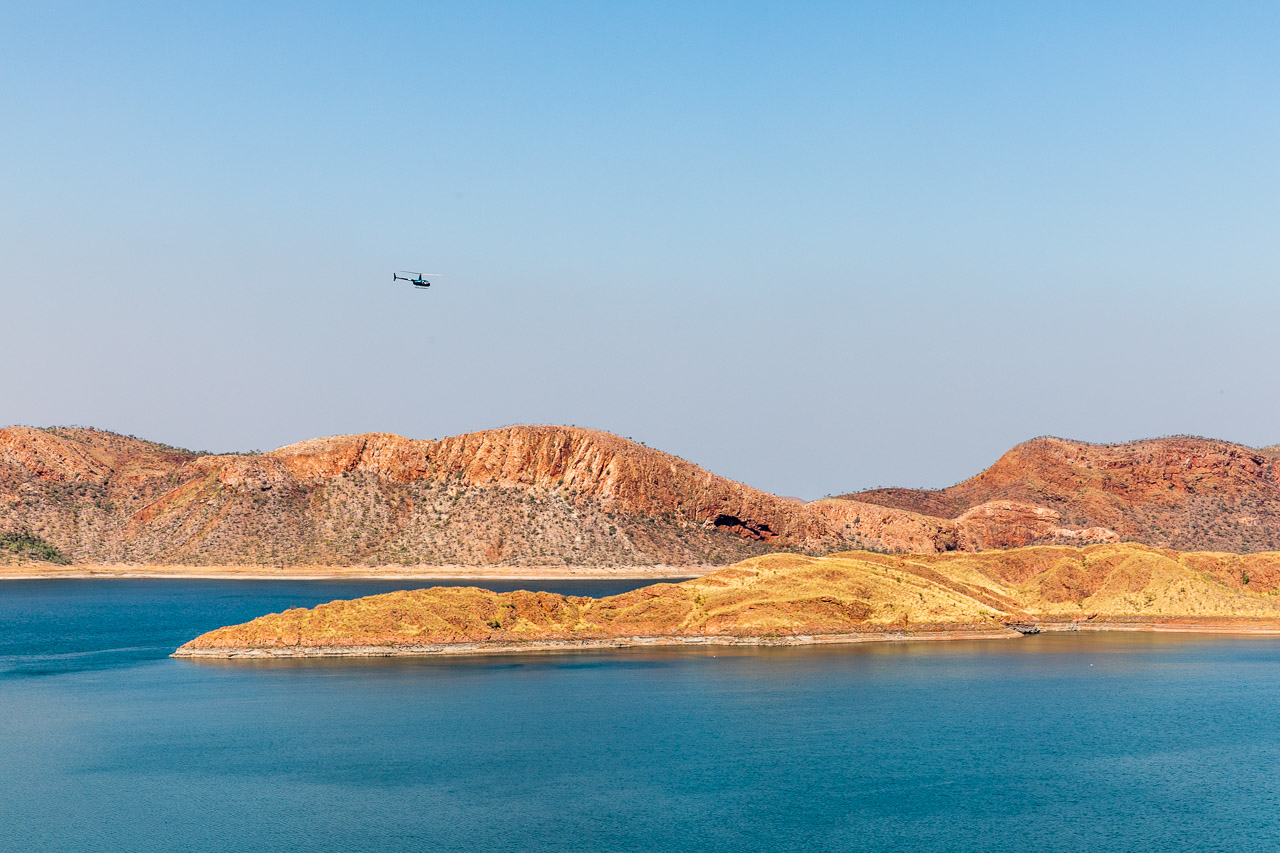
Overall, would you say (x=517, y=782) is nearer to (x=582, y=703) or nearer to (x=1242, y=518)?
(x=582, y=703)

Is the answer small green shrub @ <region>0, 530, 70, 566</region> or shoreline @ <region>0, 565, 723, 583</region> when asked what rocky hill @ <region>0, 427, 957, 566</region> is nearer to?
small green shrub @ <region>0, 530, 70, 566</region>

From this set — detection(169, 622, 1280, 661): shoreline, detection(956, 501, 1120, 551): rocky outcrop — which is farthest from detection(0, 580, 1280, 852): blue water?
detection(956, 501, 1120, 551): rocky outcrop

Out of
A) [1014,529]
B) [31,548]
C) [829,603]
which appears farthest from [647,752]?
[1014,529]

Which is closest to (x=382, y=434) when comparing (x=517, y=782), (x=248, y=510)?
(x=248, y=510)

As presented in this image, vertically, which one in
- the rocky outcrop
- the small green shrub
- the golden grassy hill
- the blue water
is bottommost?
the blue water

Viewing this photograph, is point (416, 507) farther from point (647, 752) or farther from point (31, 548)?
point (647, 752)

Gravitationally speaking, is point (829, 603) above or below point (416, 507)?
below
